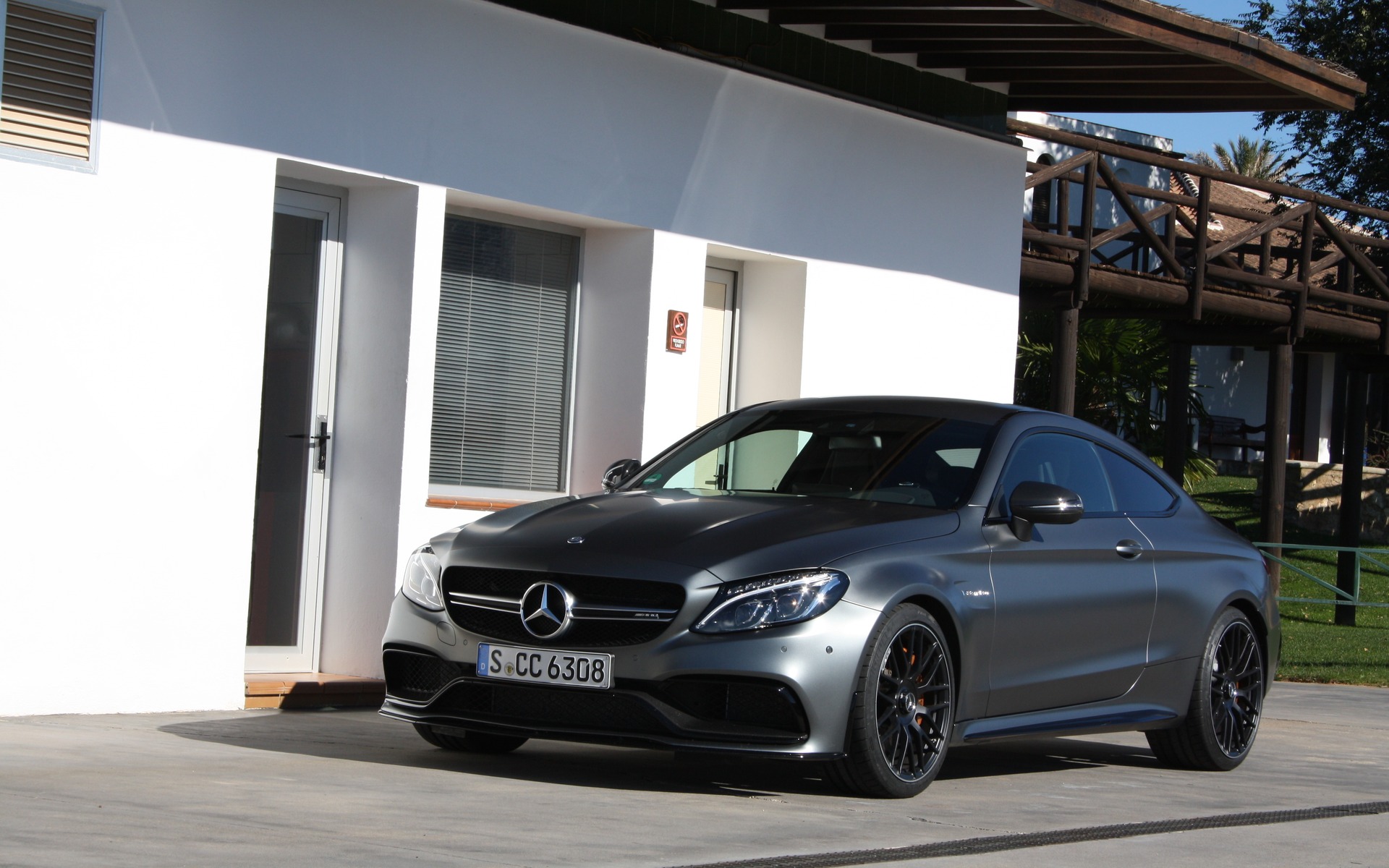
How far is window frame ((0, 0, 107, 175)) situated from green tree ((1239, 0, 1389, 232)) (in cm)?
2680

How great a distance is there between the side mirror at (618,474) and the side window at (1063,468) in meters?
1.64

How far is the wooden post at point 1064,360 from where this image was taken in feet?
50.9

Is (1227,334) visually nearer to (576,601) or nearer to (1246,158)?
(576,601)

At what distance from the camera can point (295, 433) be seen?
952 cm

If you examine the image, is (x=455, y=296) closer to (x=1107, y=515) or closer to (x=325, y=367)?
(x=325, y=367)

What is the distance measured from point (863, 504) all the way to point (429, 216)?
11.6ft

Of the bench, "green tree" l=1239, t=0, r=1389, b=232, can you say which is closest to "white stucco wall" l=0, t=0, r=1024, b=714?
"green tree" l=1239, t=0, r=1389, b=232

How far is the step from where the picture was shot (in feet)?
29.3

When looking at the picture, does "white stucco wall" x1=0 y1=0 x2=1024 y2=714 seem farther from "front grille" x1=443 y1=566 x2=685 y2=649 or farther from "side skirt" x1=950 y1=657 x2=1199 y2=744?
"side skirt" x1=950 y1=657 x2=1199 y2=744

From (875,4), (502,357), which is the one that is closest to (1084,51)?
(875,4)

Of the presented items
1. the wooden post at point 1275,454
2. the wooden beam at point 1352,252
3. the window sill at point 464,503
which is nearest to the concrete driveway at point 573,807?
the window sill at point 464,503

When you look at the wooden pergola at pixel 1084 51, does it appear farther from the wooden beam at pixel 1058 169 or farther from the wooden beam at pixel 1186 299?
the wooden beam at pixel 1186 299

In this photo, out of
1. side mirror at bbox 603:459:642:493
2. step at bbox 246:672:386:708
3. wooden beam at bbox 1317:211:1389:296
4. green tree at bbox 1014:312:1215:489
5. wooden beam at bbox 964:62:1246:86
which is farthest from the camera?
green tree at bbox 1014:312:1215:489

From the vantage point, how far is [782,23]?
38.7ft
